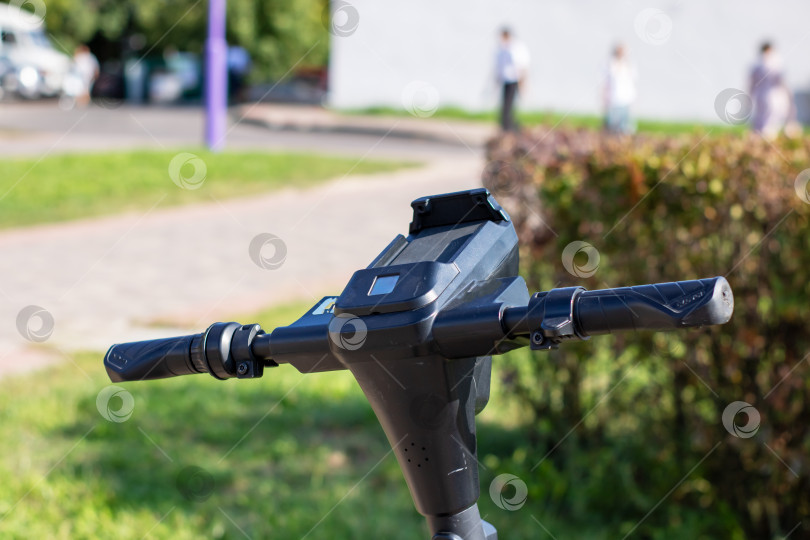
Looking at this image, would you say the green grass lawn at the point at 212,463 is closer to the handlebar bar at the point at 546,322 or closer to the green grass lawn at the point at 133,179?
the handlebar bar at the point at 546,322

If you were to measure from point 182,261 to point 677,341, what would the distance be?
17.4 feet

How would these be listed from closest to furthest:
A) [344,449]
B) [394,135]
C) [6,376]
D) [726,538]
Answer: [726,538], [344,449], [6,376], [394,135]

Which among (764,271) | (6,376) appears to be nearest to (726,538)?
(764,271)

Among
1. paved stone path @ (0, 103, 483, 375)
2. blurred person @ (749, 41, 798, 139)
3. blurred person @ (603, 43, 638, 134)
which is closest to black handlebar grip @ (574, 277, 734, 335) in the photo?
paved stone path @ (0, 103, 483, 375)

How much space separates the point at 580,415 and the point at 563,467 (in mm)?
245

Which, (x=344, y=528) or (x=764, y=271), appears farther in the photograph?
(x=344, y=528)

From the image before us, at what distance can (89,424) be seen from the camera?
4.22m

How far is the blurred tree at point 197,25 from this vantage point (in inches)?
1351

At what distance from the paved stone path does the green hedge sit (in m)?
2.87

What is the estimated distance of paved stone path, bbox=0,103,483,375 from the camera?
19.3 ft

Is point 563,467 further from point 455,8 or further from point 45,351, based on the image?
point 455,8

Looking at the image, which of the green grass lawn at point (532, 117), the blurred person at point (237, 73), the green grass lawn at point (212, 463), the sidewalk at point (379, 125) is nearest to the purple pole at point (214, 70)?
the sidewalk at point (379, 125)

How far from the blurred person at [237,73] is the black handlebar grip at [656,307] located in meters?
31.7

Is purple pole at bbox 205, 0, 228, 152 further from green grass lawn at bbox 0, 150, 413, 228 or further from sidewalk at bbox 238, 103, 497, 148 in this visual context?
sidewalk at bbox 238, 103, 497, 148
